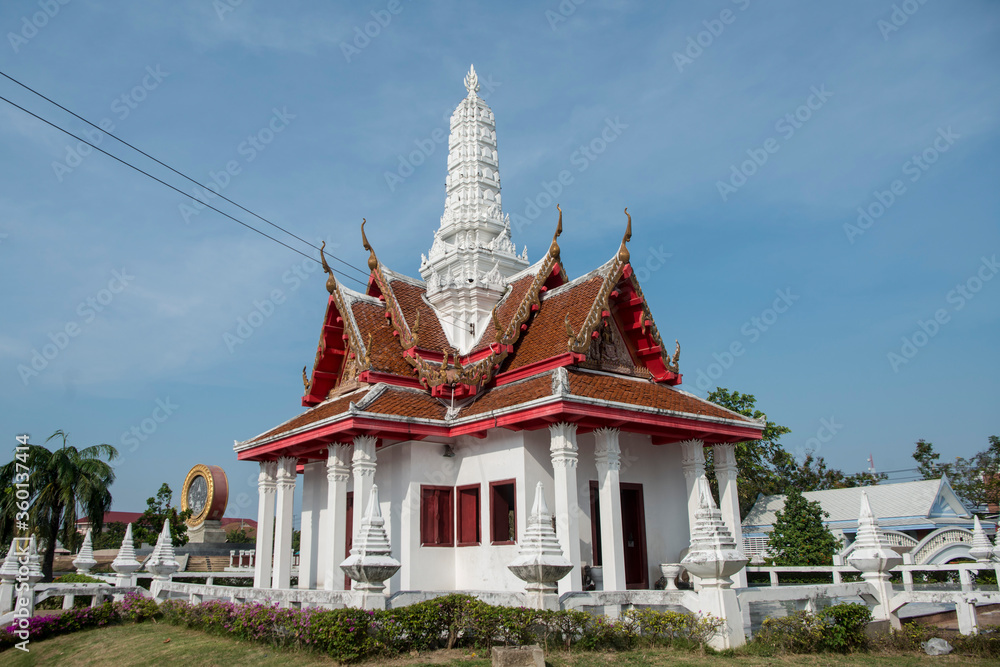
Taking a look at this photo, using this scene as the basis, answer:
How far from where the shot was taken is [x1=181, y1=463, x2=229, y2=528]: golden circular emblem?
29.8 metres

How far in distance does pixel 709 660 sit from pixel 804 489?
3074cm

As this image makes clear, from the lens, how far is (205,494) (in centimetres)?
3042

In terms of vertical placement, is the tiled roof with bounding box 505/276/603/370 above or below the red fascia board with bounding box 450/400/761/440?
above

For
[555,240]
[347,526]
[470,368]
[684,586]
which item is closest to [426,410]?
[470,368]

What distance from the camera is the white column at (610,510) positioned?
38.4 ft

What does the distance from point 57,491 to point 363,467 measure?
17.4 metres

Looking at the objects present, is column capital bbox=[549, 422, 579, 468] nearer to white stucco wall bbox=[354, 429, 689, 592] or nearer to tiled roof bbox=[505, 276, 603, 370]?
white stucco wall bbox=[354, 429, 689, 592]

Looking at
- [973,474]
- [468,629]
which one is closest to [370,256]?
[468,629]

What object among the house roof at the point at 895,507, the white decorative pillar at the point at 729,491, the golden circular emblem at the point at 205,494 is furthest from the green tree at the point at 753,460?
the golden circular emblem at the point at 205,494

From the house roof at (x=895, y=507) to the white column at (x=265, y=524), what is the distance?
52.9 ft

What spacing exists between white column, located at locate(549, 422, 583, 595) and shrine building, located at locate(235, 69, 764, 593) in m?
0.02

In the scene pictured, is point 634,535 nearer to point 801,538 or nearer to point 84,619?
point 801,538

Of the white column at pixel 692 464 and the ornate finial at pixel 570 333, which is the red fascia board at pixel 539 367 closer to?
the ornate finial at pixel 570 333

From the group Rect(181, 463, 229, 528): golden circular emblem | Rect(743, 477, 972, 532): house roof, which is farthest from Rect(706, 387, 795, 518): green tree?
Rect(181, 463, 229, 528): golden circular emblem
